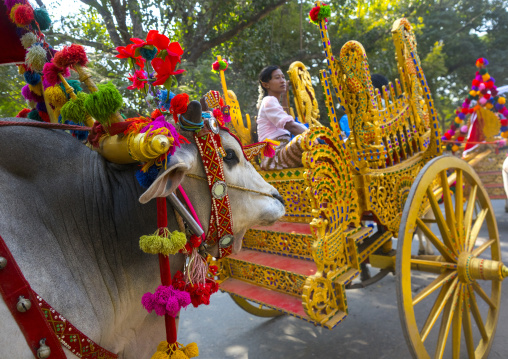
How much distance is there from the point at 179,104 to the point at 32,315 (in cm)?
75

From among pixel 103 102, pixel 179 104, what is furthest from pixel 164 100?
pixel 103 102

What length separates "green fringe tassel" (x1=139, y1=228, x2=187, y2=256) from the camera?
1.12 metres

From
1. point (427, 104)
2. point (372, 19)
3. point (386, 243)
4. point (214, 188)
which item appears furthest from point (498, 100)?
point (372, 19)

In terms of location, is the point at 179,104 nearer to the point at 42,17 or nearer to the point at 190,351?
the point at 42,17

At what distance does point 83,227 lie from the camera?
1171 millimetres

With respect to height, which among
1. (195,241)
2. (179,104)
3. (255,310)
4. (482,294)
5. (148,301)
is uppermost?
(179,104)

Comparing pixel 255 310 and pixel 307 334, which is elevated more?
pixel 255 310

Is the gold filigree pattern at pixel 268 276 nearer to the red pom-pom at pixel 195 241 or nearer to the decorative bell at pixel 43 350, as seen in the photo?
the red pom-pom at pixel 195 241

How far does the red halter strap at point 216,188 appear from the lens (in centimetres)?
130

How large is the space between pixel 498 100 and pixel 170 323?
243 inches

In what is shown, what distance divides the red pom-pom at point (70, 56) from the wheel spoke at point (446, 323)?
2.41 m

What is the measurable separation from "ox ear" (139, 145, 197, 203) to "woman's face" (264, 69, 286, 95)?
7.50 feet

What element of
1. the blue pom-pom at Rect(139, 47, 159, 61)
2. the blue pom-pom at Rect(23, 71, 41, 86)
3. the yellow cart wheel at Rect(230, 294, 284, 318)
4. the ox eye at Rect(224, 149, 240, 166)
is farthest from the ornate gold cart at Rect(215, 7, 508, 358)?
the blue pom-pom at Rect(23, 71, 41, 86)

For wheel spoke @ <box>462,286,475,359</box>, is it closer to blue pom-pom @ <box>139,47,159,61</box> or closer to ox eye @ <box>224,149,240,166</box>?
ox eye @ <box>224,149,240,166</box>
